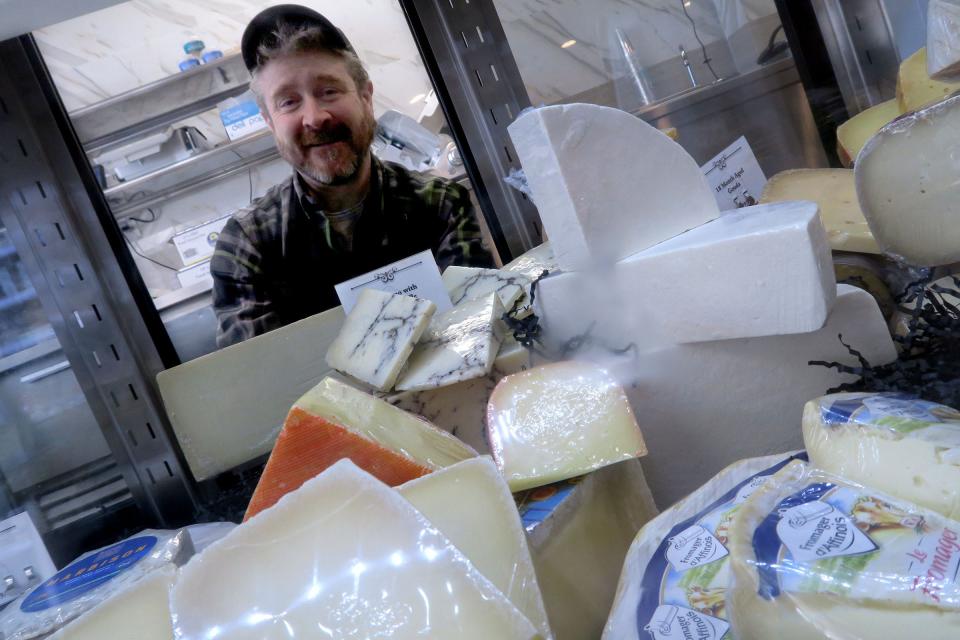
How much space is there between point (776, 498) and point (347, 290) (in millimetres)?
742

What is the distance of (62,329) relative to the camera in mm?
1060

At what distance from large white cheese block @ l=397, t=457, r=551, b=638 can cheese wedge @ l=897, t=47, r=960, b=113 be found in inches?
32.4

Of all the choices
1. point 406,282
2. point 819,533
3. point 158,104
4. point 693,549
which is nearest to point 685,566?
point 693,549

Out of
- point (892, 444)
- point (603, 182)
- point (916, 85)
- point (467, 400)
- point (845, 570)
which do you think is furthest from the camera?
point (916, 85)

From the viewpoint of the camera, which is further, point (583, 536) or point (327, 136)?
point (327, 136)

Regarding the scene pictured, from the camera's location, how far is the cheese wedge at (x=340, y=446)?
2.25 feet

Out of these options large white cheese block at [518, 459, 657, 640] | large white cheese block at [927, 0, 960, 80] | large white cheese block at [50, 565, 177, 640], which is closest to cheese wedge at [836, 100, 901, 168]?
large white cheese block at [927, 0, 960, 80]

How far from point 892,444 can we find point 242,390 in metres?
0.87

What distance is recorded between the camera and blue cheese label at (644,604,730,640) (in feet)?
1.58

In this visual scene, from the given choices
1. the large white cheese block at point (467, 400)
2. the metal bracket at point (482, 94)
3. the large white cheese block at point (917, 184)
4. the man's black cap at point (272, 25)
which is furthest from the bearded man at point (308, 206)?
the large white cheese block at point (917, 184)

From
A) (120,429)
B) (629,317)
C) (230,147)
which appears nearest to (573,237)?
(629,317)

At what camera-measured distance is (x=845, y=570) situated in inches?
16.4

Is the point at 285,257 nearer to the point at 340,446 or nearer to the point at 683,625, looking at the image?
the point at 340,446

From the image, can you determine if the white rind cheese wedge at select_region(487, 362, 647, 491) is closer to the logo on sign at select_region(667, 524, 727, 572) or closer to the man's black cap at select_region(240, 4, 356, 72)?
the logo on sign at select_region(667, 524, 727, 572)
